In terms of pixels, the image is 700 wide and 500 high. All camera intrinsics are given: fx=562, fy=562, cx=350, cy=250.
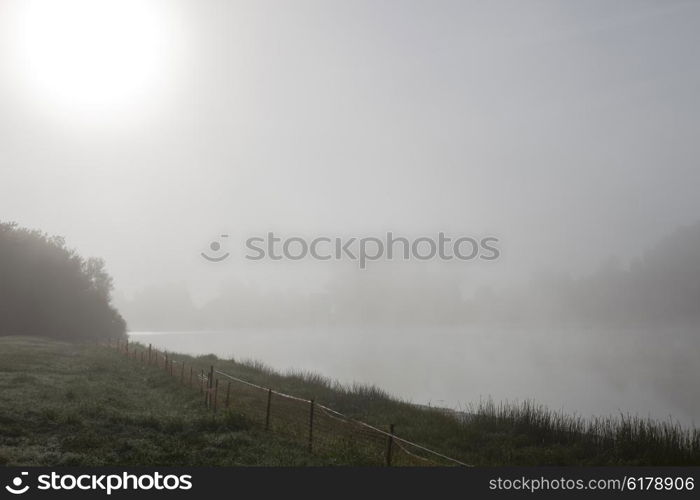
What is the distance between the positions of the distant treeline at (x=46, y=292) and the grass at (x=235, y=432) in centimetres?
5351

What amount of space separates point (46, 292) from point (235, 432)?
250 feet

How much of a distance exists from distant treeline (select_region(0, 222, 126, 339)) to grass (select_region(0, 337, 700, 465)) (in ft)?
176

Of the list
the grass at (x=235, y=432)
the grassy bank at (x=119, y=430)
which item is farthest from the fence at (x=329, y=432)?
the grassy bank at (x=119, y=430)

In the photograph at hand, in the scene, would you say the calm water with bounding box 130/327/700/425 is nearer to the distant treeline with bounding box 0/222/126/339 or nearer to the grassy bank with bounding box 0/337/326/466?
the grassy bank with bounding box 0/337/326/466

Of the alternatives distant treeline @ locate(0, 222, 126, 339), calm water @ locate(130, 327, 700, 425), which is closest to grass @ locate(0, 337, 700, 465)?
calm water @ locate(130, 327, 700, 425)

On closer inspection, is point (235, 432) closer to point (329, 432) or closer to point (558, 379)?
point (329, 432)

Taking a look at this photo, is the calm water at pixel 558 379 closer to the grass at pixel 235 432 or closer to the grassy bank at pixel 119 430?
the grass at pixel 235 432

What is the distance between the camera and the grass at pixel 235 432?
1564 cm

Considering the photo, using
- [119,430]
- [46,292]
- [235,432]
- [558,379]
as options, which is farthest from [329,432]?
[46,292]

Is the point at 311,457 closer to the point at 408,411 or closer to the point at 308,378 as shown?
the point at 408,411

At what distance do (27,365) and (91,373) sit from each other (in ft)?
13.8

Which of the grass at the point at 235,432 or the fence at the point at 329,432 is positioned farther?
the fence at the point at 329,432

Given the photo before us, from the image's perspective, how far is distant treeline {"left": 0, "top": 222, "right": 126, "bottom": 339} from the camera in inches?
3071

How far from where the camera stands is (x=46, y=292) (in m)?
82.7
